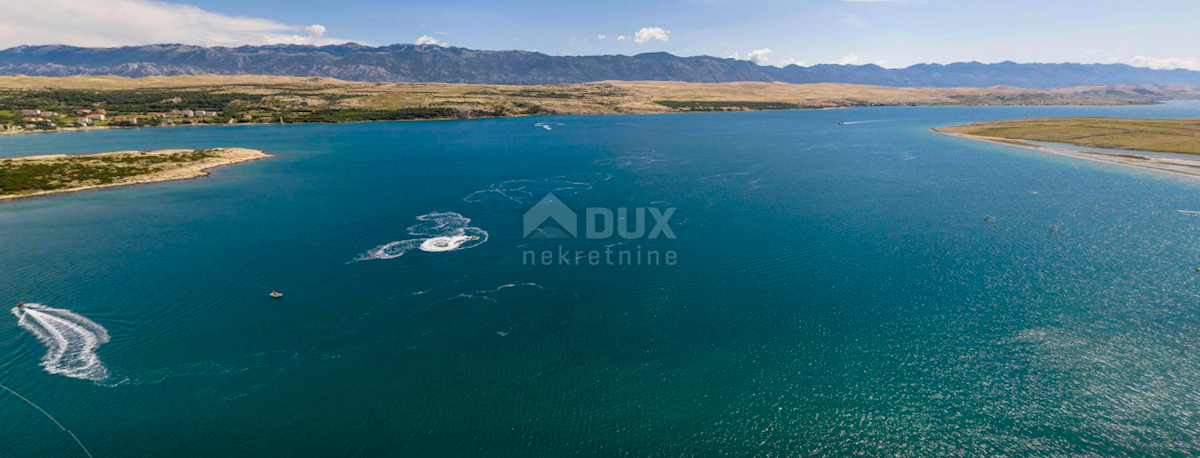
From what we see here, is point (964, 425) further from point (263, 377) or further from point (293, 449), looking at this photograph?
point (263, 377)

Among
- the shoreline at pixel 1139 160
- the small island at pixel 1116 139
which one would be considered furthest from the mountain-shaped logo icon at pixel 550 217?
the small island at pixel 1116 139

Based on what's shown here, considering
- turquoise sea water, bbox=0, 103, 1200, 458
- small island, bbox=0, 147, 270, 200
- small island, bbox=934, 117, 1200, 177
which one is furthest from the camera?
small island, bbox=934, 117, 1200, 177

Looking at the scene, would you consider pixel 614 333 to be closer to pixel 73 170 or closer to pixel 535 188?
pixel 535 188

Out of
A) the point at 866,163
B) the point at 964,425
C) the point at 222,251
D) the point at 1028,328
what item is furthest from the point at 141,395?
the point at 866,163

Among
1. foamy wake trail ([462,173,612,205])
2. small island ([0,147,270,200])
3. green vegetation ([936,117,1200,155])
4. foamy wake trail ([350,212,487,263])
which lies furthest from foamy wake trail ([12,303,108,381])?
green vegetation ([936,117,1200,155])

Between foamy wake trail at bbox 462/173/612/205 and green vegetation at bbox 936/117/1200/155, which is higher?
green vegetation at bbox 936/117/1200/155

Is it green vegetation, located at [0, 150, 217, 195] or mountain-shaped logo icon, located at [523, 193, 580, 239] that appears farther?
green vegetation, located at [0, 150, 217, 195]

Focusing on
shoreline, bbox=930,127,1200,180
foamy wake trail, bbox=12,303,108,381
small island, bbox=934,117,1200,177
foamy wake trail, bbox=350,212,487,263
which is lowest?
foamy wake trail, bbox=12,303,108,381

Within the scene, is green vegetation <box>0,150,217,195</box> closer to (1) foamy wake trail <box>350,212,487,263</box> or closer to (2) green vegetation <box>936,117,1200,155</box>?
(1) foamy wake trail <box>350,212,487,263</box>

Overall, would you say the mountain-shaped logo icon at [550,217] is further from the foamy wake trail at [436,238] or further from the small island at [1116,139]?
the small island at [1116,139]
